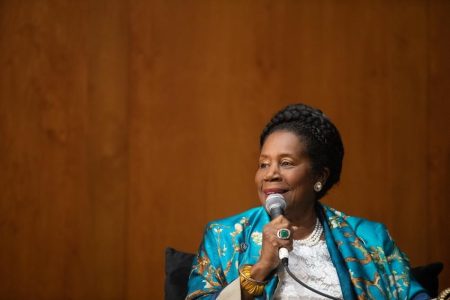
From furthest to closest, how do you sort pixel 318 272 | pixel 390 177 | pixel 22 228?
pixel 390 177 → pixel 22 228 → pixel 318 272

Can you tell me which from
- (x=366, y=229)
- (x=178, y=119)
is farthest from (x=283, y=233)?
(x=178, y=119)

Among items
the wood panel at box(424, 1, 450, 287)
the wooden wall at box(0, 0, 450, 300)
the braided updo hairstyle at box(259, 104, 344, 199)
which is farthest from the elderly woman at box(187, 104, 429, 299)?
the wood panel at box(424, 1, 450, 287)

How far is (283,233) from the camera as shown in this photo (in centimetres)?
199

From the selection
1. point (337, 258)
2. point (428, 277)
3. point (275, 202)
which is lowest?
point (428, 277)

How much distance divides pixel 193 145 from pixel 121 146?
37 centimetres

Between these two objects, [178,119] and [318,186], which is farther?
[178,119]

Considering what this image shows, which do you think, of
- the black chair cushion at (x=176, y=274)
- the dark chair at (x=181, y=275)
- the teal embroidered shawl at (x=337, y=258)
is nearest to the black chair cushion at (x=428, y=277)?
the dark chair at (x=181, y=275)

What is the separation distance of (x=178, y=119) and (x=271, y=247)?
1320mm

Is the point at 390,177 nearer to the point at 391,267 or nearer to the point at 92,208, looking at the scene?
the point at 391,267

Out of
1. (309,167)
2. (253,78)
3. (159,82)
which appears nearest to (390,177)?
(253,78)

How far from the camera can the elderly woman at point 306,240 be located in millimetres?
2309

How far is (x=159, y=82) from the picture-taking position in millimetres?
3213

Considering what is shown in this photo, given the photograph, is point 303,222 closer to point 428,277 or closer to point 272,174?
point 272,174

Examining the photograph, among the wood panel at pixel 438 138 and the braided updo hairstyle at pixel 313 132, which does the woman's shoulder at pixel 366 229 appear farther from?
the wood panel at pixel 438 138
